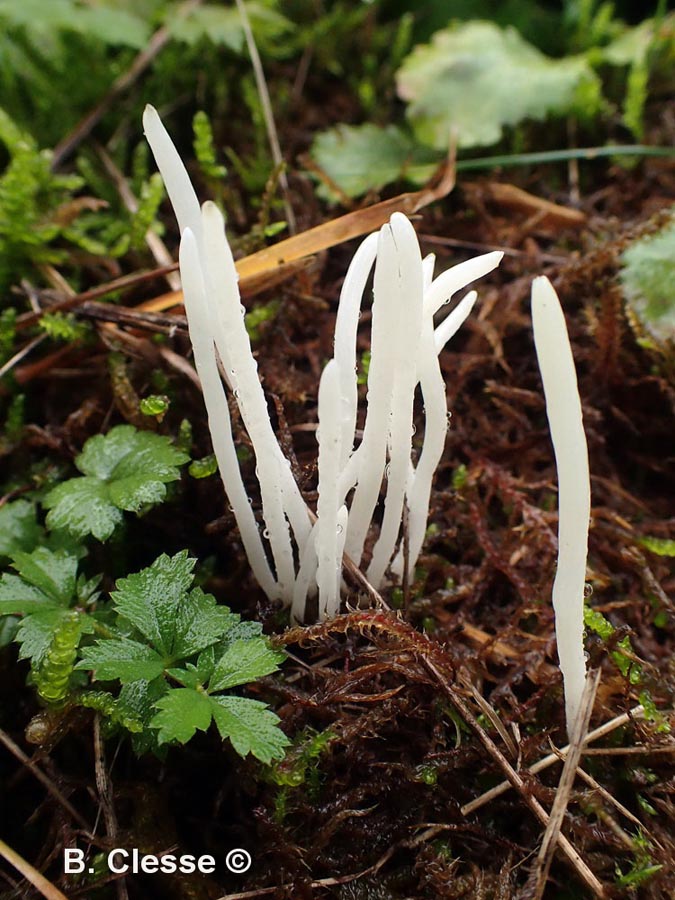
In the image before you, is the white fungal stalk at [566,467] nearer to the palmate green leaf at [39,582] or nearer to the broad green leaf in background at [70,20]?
the palmate green leaf at [39,582]

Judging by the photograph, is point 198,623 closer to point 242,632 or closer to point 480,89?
point 242,632

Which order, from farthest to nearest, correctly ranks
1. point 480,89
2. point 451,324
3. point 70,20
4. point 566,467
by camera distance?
point 480,89 → point 70,20 → point 451,324 → point 566,467

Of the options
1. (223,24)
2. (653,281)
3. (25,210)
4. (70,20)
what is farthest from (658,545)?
(70,20)

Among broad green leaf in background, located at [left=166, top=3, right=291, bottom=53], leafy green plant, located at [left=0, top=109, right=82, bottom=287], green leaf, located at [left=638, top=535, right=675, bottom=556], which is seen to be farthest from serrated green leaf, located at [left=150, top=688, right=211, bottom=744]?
broad green leaf in background, located at [left=166, top=3, right=291, bottom=53]

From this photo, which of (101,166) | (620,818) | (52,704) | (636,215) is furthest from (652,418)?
(101,166)

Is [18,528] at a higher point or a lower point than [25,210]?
lower

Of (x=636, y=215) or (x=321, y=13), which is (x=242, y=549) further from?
(x=321, y=13)
